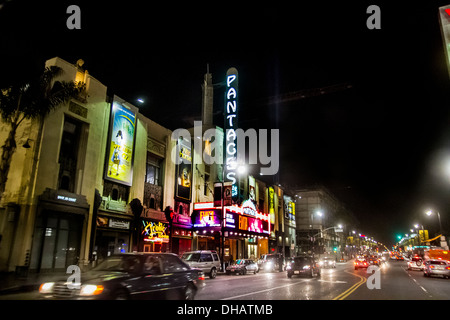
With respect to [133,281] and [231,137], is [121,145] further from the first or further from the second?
[133,281]

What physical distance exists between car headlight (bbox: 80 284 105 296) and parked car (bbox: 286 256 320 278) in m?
18.2

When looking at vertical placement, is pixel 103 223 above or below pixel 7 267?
above

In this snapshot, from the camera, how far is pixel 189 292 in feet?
30.8

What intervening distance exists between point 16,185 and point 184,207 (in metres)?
16.5

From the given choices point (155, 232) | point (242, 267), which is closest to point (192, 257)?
point (155, 232)

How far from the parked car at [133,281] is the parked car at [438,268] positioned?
2236cm

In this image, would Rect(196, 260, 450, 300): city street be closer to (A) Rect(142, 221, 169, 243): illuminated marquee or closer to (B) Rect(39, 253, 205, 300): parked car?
(B) Rect(39, 253, 205, 300): parked car

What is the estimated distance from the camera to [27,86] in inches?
739

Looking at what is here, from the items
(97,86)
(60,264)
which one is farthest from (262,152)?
(60,264)

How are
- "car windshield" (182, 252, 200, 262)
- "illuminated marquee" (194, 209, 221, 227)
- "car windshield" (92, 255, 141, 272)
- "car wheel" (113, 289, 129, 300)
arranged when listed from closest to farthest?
"car wheel" (113, 289, 129, 300) < "car windshield" (92, 255, 141, 272) < "car windshield" (182, 252, 200, 262) < "illuminated marquee" (194, 209, 221, 227)

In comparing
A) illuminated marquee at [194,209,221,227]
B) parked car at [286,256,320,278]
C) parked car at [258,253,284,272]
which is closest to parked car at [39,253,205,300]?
parked car at [286,256,320,278]

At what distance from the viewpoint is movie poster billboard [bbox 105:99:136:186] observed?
24781 millimetres

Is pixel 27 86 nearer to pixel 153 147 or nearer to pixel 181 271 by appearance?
pixel 153 147

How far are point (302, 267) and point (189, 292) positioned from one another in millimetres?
15370
